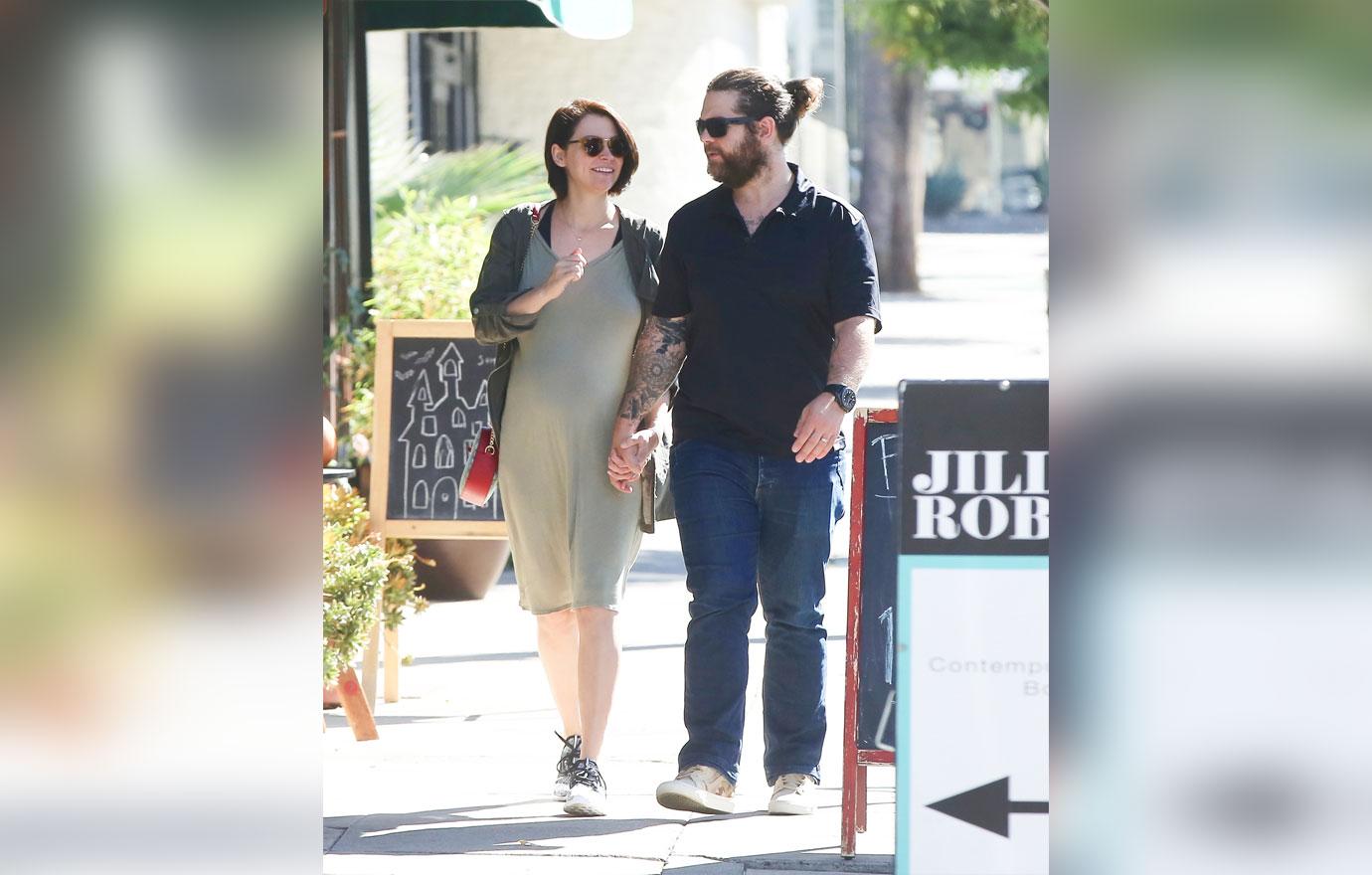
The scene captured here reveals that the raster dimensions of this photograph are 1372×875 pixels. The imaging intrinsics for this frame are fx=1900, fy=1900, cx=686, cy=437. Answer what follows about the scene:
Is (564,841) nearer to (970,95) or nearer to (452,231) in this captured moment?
(452,231)

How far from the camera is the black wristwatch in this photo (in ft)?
15.1

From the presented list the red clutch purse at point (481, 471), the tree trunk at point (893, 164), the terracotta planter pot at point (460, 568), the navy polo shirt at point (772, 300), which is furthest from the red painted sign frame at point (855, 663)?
the tree trunk at point (893, 164)

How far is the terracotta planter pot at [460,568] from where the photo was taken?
8.41m

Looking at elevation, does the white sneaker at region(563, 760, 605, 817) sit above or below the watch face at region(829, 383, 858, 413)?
below

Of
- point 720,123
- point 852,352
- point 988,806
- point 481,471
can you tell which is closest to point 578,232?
point 720,123

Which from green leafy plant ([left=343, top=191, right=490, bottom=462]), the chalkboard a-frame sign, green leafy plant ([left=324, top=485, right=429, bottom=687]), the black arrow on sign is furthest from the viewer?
green leafy plant ([left=343, top=191, right=490, bottom=462])

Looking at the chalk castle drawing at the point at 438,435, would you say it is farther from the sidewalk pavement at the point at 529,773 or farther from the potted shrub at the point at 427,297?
the potted shrub at the point at 427,297

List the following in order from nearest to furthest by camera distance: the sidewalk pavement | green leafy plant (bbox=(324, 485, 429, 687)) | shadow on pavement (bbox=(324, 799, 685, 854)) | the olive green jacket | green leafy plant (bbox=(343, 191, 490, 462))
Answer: the sidewalk pavement → shadow on pavement (bbox=(324, 799, 685, 854)) → the olive green jacket → green leafy plant (bbox=(324, 485, 429, 687)) → green leafy plant (bbox=(343, 191, 490, 462))

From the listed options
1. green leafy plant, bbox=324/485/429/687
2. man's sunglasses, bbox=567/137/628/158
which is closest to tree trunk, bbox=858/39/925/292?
green leafy plant, bbox=324/485/429/687

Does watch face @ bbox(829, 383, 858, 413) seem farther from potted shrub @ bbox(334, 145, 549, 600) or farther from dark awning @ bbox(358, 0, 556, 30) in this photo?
dark awning @ bbox(358, 0, 556, 30)

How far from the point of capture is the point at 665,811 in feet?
16.4

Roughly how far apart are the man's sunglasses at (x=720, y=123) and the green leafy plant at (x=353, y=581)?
183 centimetres

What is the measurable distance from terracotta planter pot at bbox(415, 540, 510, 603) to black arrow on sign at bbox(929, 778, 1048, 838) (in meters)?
5.13

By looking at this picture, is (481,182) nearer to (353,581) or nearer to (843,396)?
(353,581)
